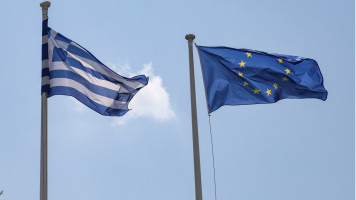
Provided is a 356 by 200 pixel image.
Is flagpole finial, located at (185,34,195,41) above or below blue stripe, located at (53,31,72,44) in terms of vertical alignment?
above

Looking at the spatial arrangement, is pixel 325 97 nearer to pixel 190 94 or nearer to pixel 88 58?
pixel 190 94

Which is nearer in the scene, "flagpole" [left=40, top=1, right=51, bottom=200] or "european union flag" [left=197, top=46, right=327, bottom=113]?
"flagpole" [left=40, top=1, right=51, bottom=200]

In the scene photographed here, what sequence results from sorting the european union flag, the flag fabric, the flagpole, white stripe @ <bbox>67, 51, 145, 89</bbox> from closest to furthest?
the flagpole, the flag fabric, white stripe @ <bbox>67, 51, 145, 89</bbox>, the european union flag

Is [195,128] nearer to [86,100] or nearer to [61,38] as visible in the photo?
[86,100]

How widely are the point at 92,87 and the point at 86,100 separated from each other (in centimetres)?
46

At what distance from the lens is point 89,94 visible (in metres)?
17.2

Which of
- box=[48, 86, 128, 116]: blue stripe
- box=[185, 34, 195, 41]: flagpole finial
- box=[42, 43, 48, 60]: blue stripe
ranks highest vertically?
box=[185, 34, 195, 41]: flagpole finial

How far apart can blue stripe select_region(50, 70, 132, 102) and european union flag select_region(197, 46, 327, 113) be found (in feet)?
8.24

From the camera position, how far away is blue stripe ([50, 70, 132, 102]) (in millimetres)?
16500

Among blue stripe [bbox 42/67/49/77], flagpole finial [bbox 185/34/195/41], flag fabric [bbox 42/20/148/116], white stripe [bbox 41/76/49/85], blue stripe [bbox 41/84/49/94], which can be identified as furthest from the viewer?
flagpole finial [bbox 185/34/195/41]

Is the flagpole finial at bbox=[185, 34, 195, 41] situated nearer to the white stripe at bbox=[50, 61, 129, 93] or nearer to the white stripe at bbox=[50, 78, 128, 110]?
the white stripe at bbox=[50, 61, 129, 93]

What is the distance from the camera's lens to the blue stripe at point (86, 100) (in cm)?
1628

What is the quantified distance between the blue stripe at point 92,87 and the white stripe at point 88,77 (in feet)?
0.29

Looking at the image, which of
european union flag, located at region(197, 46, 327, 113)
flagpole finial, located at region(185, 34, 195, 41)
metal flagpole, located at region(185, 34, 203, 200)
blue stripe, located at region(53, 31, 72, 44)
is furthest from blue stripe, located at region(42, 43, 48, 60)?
european union flag, located at region(197, 46, 327, 113)
